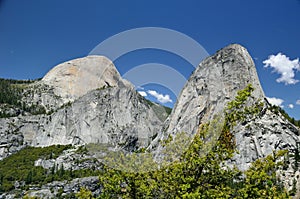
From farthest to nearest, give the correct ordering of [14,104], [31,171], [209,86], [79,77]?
1. [79,77]
2. [14,104]
3. [31,171]
4. [209,86]

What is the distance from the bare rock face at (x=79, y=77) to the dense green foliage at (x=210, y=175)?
133518mm

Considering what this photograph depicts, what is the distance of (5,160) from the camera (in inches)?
4646

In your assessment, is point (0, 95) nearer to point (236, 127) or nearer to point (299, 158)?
point (299, 158)

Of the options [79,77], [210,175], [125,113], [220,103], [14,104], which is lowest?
[210,175]

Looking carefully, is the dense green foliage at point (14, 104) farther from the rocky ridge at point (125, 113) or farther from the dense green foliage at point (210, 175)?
the dense green foliage at point (210, 175)

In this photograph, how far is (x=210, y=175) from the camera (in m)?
6.88

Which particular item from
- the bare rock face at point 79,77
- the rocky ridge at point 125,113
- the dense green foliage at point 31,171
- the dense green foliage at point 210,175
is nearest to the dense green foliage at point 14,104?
the rocky ridge at point 125,113

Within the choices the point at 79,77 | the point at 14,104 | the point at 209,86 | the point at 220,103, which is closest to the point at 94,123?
the point at 209,86

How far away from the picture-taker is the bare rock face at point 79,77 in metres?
146

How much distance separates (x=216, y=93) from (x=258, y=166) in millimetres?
86845

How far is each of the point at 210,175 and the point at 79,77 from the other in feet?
543

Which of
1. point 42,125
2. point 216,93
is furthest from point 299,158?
point 42,125

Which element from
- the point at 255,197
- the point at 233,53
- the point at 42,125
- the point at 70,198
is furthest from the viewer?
the point at 42,125

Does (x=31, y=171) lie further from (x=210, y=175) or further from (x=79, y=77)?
(x=210, y=175)
